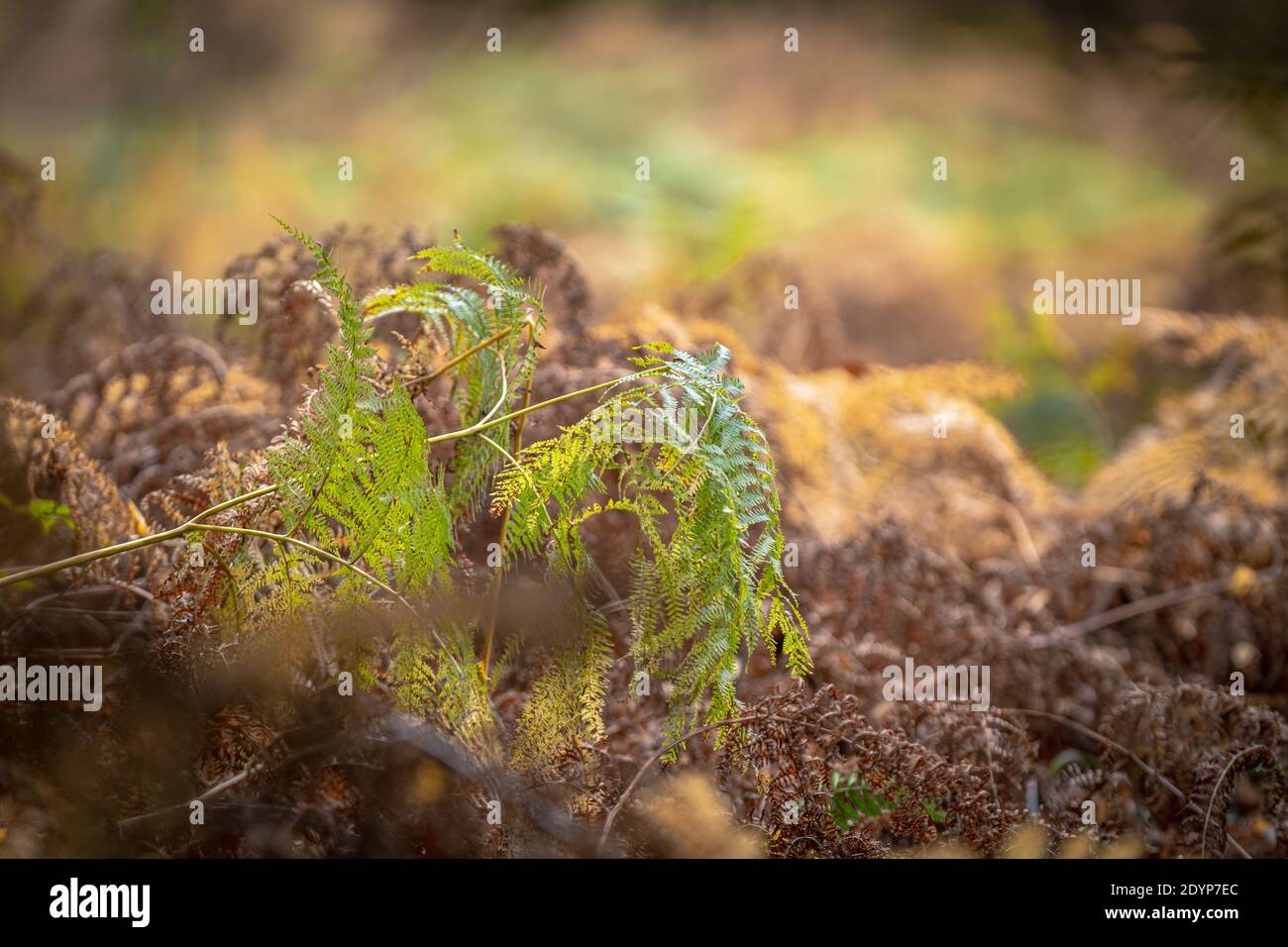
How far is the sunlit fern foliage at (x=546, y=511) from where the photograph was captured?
120 cm

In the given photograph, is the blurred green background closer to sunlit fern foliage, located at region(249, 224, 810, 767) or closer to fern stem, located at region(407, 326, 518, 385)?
fern stem, located at region(407, 326, 518, 385)

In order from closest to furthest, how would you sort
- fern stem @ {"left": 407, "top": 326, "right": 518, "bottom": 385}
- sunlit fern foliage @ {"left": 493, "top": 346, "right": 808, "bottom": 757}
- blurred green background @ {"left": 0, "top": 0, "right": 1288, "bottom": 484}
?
sunlit fern foliage @ {"left": 493, "top": 346, "right": 808, "bottom": 757} < fern stem @ {"left": 407, "top": 326, "right": 518, "bottom": 385} < blurred green background @ {"left": 0, "top": 0, "right": 1288, "bottom": 484}

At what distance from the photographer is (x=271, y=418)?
6.63ft

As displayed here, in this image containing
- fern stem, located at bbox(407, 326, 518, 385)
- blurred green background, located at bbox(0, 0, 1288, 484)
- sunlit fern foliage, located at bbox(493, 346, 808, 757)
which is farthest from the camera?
blurred green background, located at bbox(0, 0, 1288, 484)

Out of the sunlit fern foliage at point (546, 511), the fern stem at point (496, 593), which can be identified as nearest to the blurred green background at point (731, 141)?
the fern stem at point (496, 593)

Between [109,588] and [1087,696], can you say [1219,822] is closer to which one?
[1087,696]

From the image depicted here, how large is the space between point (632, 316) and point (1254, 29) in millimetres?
3985

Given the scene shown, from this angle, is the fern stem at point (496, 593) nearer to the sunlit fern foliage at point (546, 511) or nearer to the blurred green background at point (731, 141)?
the sunlit fern foliage at point (546, 511)

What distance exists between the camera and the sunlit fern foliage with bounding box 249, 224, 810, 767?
120cm

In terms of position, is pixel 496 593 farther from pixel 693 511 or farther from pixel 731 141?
pixel 731 141

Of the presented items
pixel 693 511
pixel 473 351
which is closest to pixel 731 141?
pixel 473 351

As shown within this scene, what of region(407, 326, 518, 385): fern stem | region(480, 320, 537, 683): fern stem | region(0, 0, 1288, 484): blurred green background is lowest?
region(480, 320, 537, 683): fern stem

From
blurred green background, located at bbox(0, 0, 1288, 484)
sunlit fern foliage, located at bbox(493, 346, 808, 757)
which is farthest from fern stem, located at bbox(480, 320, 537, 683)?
blurred green background, located at bbox(0, 0, 1288, 484)
